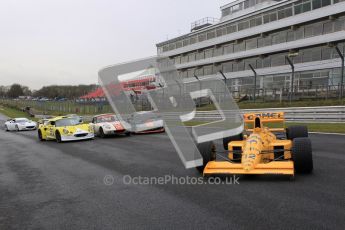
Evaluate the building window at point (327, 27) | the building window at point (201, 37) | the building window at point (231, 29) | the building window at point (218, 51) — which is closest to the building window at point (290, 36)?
the building window at point (327, 27)

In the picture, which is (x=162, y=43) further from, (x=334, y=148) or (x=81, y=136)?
(x=334, y=148)

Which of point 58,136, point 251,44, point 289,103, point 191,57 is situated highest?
point 251,44

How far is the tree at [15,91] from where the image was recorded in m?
135

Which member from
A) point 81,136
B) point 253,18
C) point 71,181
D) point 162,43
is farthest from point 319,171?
point 162,43

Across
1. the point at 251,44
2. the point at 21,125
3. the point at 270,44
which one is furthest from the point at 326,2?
the point at 21,125

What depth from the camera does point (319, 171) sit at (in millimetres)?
7160

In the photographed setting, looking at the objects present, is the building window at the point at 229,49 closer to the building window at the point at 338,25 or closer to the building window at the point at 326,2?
the building window at the point at 326,2

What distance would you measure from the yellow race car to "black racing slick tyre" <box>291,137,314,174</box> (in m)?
12.0

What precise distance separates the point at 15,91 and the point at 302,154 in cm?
14285

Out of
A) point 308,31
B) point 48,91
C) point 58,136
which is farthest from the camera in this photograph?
point 48,91

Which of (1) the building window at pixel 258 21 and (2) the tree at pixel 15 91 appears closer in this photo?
(1) the building window at pixel 258 21

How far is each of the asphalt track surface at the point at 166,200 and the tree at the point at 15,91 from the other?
5425 inches

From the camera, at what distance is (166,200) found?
18.5 ft

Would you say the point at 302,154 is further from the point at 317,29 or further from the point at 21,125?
the point at 317,29
